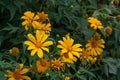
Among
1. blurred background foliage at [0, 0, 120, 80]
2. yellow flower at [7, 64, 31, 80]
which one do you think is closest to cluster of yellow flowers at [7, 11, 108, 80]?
yellow flower at [7, 64, 31, 80]

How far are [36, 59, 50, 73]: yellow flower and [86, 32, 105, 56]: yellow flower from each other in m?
0.43

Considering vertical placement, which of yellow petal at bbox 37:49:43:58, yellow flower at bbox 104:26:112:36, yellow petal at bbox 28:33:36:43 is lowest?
yellow flower at bbox 104:26:112:36

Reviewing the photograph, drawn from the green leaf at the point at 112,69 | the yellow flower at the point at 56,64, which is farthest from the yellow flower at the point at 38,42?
the green leaf at the point at 112,69

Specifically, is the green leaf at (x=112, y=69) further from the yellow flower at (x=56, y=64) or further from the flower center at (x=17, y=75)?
the flower center at (x=17, y=75)

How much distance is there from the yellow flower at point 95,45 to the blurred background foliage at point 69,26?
4 cm

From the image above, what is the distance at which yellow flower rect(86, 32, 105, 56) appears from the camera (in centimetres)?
240

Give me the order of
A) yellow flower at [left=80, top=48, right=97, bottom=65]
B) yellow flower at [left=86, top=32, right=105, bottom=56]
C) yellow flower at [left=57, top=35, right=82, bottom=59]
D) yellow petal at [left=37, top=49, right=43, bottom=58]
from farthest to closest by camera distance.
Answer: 1. yellow flower at [left=86, top=32, right=105, bottom=56]
2. yellow flower at [left=80, top=48, right=97, bottom=65]
3. yellow flower at [left=57, top=35, right=82, bottom=59]
4. yellow petal at [left=37, top=49, right=43, bottom=58]

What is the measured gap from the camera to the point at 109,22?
8.36 ft

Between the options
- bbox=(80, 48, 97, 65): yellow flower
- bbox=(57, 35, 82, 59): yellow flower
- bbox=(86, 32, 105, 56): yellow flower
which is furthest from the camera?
bbox=(86, 32, 105, 56): yellow flower

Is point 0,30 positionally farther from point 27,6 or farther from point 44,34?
point 44,34

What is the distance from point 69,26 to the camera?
249cm

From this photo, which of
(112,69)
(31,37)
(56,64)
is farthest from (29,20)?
(112,69)

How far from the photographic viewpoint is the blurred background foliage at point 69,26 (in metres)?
2.34

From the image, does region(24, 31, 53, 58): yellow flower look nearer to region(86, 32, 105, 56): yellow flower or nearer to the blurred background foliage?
the blurred background foliage
